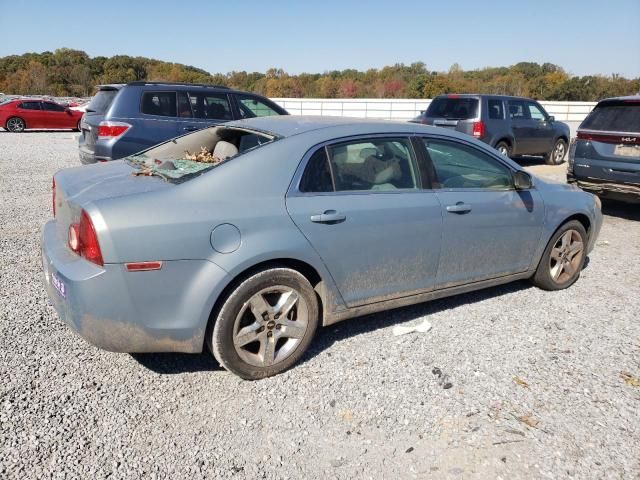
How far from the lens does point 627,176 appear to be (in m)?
7.18

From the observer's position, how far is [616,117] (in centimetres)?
745

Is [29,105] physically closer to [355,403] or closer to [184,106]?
[184,106]

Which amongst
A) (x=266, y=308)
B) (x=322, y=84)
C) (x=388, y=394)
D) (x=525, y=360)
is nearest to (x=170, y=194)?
(x=266, y=308)

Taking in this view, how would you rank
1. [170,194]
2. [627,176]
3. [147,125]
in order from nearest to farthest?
[170,194], [627,176], [147,125]

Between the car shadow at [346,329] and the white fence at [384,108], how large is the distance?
2663 centimetres

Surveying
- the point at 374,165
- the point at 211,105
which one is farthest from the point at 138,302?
the point at 211,105

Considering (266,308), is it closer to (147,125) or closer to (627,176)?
(147,125)

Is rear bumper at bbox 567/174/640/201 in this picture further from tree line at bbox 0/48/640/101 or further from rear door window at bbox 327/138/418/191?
tree line at bbox 0/48/640/101

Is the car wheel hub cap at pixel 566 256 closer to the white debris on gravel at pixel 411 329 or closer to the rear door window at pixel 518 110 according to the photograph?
the white debris on gravel at pixel 411 329

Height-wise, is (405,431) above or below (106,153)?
below

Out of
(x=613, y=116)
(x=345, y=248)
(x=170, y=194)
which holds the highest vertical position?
(x=613, y=116)

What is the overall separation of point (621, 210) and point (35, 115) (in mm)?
20542

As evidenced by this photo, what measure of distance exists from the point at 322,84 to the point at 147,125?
183 feet

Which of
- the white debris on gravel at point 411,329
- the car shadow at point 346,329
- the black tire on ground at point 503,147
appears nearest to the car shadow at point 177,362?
the car shadow at point 346,329
